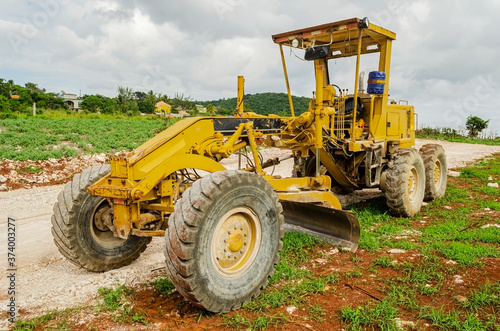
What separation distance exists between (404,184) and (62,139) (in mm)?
14566

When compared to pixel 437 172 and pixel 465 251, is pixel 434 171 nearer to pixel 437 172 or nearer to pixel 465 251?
pixel 437 172

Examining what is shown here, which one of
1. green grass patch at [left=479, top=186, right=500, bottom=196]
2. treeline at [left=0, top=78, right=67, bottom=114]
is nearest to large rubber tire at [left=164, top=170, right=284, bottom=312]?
green grass patch at [left=479, top=186, right=500, bottom=196]

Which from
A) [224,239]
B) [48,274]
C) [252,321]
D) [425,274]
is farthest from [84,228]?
[425,274]

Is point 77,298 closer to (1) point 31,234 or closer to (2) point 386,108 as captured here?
(1) point 31,234

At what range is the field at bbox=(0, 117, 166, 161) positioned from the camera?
46.4 ft

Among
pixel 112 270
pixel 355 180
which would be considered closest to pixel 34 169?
pixel 112 270

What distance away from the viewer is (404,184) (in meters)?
7.20

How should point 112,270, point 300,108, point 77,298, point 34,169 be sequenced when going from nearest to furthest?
point 77,298 < point 112,270 < point 300,108 < point 34,169

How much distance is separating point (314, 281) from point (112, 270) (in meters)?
2.40

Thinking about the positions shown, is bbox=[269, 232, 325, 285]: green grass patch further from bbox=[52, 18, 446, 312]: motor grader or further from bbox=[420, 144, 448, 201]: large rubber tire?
bbox=[420, 144, 448, 201]: large rubber tire

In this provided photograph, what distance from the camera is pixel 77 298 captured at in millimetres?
4078

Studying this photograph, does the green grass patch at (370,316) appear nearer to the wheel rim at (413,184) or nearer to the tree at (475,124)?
the wheel rim at (413,184)

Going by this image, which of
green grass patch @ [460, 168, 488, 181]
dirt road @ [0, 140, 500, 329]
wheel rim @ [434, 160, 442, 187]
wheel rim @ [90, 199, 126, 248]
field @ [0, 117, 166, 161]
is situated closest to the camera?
dirt road @ [0, 140, 500, 329]

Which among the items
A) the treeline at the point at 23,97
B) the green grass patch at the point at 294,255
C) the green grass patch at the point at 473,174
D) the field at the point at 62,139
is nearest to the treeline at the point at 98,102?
the treeline at the point at 23,97
